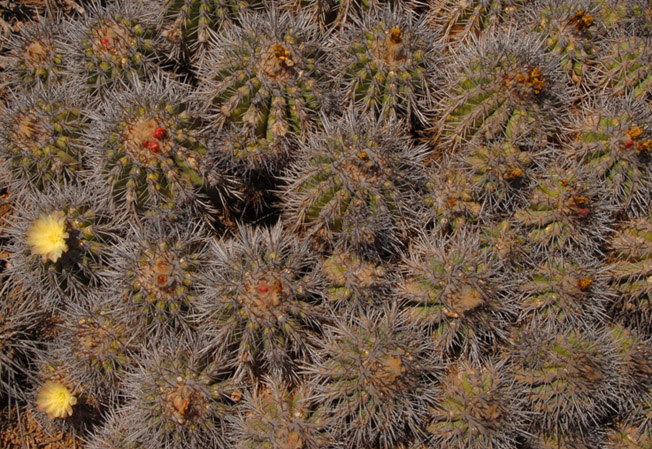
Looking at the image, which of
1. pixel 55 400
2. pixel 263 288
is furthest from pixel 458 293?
pixel 55 400

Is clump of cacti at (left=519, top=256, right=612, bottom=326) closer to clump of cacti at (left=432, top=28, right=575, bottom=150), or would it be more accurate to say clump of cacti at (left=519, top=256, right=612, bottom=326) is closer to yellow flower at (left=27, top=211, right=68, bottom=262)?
clump of cacti at (left=432, top=28, right=575, bottom=150)

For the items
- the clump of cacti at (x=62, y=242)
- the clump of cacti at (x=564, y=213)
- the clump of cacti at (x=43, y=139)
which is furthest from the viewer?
the clump of cacti at (x=43, y=139)

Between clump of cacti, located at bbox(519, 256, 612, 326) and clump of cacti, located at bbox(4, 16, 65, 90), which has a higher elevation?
clump of cacti, located at bbox(4, 16, 65, 90)

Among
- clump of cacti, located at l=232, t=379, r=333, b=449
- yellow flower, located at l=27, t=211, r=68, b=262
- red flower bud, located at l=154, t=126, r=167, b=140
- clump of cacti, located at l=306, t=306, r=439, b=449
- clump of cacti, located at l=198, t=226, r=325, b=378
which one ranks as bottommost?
clump of cacti, located at l=232, t=379, r=333, b=449

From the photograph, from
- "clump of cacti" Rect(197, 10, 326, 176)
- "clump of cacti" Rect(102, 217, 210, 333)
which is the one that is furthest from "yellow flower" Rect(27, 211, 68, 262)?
"clump of cacti" Rect(197, 10, 326, 176)

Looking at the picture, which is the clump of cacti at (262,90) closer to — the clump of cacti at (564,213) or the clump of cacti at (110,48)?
the clump of cacti at (110,48)

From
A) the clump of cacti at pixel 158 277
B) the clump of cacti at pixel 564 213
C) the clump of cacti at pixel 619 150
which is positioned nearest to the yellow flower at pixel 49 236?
the clump of cacti at pixel 158 277

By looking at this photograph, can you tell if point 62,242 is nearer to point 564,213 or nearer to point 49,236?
point 49,236
